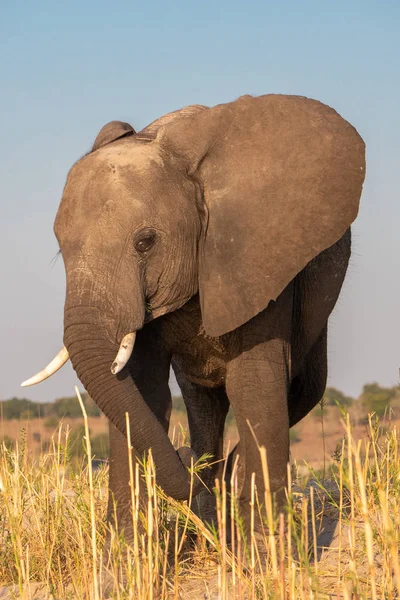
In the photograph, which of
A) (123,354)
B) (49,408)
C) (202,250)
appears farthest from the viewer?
(49,408)

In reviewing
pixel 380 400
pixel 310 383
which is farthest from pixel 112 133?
pixel 380 400

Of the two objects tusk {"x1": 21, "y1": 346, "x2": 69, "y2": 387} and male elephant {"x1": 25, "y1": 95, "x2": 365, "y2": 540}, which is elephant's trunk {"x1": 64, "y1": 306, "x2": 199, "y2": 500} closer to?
male elephant {"x1": 25, "y1": 95, "x2": 365, "y2": 540}

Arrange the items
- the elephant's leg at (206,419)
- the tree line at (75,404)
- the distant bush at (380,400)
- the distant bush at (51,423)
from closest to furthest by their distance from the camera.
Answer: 1. the elephant's leg at (206,419)
2. the distant bush at (380,400)
3. the distant bush at (51,423)
4. the tree line at (75,404)

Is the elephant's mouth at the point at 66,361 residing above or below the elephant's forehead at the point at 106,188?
below

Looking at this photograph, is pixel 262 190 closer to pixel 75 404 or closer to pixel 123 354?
pixel 123 354

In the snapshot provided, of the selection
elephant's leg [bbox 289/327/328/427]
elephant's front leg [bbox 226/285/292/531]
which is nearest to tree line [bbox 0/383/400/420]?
elephant's leg [bbox 289/327/328/427]

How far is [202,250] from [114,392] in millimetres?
997

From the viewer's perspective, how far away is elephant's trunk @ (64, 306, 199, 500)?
525 cm

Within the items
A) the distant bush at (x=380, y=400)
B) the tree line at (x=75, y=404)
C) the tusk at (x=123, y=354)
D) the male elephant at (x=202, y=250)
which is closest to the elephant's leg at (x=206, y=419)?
the male elephant at (x=202, y=250)

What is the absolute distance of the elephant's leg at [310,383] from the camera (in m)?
7.75

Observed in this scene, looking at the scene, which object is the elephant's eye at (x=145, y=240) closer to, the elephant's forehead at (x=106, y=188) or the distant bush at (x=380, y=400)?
the elephant's forehead at (x=106, y=188)

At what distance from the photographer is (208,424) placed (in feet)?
24.3

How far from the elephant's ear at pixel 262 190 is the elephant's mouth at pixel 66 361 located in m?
0.61

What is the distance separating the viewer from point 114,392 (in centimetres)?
538
